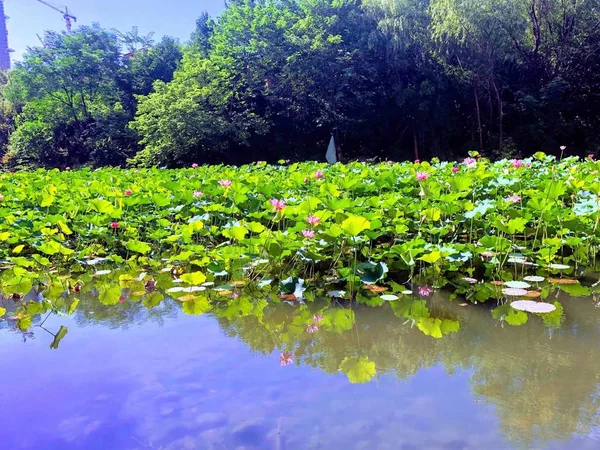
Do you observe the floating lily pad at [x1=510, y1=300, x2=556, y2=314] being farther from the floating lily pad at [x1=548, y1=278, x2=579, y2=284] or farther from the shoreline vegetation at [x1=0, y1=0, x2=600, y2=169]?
the shoreline vegetation at [x1=0, y1=0, x2=600, y2=169]

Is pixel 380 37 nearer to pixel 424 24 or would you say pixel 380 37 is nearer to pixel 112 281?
pixel 424 24

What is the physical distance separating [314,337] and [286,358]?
6.8 inches

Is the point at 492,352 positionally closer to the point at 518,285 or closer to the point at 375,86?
the point at 518,285

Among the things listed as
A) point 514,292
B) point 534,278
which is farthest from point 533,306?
point 534,278

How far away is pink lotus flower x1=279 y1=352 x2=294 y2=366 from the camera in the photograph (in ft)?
4.44

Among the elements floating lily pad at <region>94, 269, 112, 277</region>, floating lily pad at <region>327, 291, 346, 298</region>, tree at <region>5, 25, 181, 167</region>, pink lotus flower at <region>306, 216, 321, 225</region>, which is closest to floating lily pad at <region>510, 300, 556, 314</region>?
floating lily pad at <region>327, 291, 346, 298</region>

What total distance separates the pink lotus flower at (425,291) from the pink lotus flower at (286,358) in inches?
29.4

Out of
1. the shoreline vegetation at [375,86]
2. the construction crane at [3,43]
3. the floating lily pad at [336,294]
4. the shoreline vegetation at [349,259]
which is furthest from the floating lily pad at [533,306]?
the construction crane at [3,43]

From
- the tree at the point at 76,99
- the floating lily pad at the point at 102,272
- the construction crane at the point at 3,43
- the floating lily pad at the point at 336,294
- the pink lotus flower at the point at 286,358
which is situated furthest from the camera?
the construction crane at the point at 3,43

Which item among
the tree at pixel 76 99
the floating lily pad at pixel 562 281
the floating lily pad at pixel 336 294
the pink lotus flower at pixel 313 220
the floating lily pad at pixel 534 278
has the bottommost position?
the floating lily pad at pixel 336 294

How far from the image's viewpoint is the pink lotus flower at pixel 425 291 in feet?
6.42

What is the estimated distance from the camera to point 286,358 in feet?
4.55

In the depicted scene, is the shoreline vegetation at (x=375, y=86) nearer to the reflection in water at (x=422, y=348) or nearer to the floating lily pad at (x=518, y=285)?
the floating lily pad at (x=518, y=285)

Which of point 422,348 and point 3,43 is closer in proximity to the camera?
point 422,348
